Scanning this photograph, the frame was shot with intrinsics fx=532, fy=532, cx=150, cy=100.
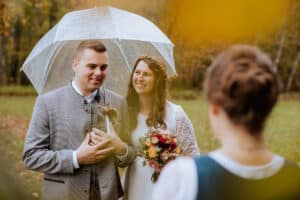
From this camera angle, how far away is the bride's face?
2.49 m

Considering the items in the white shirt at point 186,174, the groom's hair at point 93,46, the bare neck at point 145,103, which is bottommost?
the bare neck at point 145,103

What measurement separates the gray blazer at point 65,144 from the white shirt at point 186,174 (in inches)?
49.8

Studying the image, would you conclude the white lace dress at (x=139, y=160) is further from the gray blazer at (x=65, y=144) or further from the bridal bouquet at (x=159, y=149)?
the bridal bouquet at (x=159, y=149)

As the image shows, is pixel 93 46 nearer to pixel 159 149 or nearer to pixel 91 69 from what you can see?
pixel 91 69

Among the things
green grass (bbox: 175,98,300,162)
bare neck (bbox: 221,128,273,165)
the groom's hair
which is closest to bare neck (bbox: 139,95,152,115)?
the groom's hair

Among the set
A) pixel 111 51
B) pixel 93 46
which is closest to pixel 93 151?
pixel 93 46

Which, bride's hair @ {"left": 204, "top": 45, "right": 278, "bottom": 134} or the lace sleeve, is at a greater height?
bride's hair @ {"left": 204, "top": 45, "right": 278, "bottom": 134}

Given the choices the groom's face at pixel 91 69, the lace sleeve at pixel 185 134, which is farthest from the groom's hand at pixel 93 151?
the lace sleeve at pixel 185 134

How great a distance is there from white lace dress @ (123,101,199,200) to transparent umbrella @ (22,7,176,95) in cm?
31

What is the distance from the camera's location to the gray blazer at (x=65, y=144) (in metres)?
2.12

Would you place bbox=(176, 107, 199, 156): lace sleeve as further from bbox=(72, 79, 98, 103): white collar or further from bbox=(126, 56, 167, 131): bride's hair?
bbox=(72, 79, 98, 103): white collar

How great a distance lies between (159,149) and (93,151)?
26cm

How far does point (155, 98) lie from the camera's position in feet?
8.34

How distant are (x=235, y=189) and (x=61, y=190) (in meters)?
1.46
